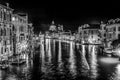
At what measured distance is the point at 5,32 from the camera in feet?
168

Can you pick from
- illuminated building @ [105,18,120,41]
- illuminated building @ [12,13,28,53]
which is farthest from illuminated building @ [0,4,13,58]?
illuminated building @ [105,18,120,41]

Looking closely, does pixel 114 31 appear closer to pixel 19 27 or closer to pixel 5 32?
pixel 19 27

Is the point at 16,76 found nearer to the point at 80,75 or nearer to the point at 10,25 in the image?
the point at 80,75

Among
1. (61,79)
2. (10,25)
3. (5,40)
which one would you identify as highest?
(10,25)

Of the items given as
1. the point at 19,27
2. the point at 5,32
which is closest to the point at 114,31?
the point at 19,27

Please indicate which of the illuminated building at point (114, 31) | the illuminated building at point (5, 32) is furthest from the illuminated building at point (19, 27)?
the illuminated building at point (114, 31)

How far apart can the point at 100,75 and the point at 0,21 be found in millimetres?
26404

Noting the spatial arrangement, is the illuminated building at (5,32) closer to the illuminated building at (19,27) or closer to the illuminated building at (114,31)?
the illuminated building at (19,27)

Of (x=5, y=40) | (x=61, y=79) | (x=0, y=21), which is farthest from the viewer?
(x=5, y=40)

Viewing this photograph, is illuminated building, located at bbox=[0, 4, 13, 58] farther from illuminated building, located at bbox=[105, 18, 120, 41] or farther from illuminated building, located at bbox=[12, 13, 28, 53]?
illuminated building, located at bbox=[105, 18, 120, 41]

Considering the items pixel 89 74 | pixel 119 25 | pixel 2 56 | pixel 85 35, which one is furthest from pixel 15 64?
pixel 85 35

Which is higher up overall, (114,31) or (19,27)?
(114,31)

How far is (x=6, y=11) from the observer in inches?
2024

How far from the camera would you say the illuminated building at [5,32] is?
48406 millimetres
